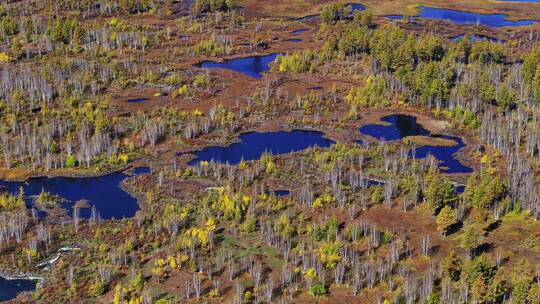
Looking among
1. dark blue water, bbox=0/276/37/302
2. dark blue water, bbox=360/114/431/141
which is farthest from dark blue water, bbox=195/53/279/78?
dark blue water, bbox=0/276/37/302

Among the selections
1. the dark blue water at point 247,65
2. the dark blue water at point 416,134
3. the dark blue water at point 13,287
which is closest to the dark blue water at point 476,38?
the dark blue water at point 247,65

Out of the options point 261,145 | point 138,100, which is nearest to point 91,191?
point 261,145

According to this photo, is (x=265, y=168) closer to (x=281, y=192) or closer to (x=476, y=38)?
(x=281, y=192)

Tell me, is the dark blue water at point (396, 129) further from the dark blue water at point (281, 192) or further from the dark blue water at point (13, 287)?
the dark blue water at point (13, 287)

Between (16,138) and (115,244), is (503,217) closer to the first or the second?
(115,244)

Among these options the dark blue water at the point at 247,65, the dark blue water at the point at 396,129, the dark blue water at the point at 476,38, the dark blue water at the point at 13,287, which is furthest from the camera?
the dark blue water at the point at 476,38

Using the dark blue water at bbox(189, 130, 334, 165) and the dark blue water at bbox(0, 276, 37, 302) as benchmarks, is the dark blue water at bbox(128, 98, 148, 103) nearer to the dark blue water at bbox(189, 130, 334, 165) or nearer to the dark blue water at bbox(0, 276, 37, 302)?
the dark blue water at bbox(189, 130, 334, 165)
